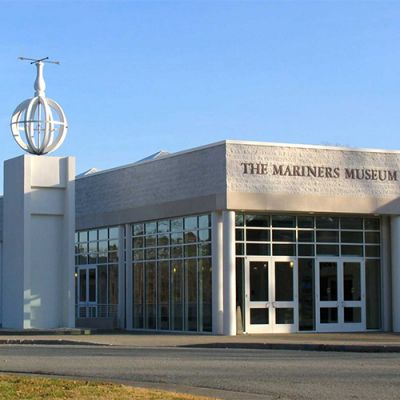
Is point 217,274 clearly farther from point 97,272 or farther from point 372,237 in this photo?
point 97,272

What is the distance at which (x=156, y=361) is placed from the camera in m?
19.9

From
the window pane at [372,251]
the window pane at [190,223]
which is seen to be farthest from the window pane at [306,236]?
the window pane at [190,223]

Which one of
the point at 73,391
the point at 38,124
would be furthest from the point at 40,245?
the point at 73,391

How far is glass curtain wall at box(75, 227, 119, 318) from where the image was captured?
38438 mm

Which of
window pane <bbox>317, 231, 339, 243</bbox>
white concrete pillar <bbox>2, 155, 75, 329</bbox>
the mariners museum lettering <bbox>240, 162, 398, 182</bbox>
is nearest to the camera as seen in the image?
the mariners museum lettering <bbox>240, 162, 398, 182</bbox>

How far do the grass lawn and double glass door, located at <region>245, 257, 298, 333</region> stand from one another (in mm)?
17623

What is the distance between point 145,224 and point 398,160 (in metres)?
9.53

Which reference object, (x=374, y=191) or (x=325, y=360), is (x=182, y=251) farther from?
(x=325, y=360)

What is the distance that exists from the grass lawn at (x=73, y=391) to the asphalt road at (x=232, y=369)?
86 cm

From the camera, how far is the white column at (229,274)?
31.0m

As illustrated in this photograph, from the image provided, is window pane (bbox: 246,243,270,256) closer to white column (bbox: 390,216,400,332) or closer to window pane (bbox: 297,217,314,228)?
window pane (bbox: 297,217,314,228)

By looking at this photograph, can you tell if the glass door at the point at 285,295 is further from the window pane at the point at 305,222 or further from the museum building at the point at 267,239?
the window pane at the point at 305,222

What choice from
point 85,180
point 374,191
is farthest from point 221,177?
point 85,180

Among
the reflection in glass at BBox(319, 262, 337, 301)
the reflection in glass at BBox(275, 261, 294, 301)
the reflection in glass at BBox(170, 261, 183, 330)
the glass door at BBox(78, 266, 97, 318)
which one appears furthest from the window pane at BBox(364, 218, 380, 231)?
the glass door at BBox(78, 266, 97, 318)
